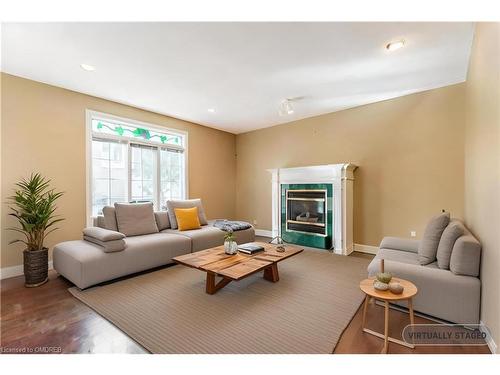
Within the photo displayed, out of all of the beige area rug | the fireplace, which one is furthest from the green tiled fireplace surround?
the beige area rug

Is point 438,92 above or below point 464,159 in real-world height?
above

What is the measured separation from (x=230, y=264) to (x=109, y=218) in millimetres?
2112

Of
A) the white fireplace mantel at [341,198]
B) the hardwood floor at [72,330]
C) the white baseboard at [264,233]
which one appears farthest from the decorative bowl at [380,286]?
the white baseboard at [264,233]

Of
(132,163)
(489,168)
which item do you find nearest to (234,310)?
(489,168)

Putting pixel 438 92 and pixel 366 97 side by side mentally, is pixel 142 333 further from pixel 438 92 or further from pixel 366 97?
Result: pixel 438 92

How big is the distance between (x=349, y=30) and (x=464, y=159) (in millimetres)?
2614

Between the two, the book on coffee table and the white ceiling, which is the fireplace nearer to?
the white ceiling

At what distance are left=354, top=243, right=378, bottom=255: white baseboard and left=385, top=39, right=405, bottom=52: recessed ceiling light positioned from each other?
122 inches

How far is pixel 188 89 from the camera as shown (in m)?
3.57

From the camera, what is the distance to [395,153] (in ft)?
13.0

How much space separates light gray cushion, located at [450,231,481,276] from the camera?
1881 millimetres

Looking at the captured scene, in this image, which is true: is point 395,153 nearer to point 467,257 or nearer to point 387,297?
point 467,257

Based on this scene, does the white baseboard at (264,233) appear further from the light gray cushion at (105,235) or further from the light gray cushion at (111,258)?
the light gray cushion at (105,235)
